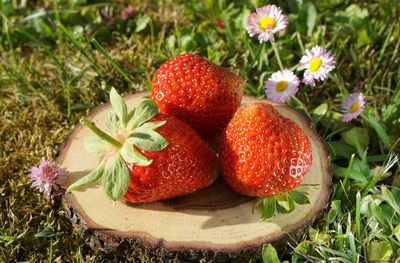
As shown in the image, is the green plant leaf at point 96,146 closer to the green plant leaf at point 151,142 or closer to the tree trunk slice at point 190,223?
the green plant leaf at point 151,142

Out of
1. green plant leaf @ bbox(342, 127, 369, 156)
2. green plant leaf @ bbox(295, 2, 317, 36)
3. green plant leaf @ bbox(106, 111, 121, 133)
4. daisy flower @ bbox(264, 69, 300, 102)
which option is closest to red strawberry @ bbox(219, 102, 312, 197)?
green plant leaf @ bbox(106, 111, 121, 133)

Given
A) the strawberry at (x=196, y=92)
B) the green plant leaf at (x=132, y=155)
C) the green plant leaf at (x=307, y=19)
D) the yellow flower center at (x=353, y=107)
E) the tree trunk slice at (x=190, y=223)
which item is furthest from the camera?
the green plant leaf at (x=307, y=19)

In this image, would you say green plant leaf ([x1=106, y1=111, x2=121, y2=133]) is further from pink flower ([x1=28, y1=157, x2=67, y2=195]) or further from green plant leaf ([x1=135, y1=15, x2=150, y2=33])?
green plant leaf ([x1=135, y1=15, x2=150, y2=33])

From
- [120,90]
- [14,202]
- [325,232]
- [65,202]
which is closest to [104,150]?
[65,202]

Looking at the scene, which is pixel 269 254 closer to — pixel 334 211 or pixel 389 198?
pixel 334 211

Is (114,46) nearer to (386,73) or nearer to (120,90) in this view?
(120,90)

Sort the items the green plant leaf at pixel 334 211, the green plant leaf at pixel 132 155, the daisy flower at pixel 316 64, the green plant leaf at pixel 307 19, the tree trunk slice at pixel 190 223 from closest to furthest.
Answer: the green plant leaf at pixel 132 155 < the tree trunk slice at pixel 190 223 < the green plant leaf at pixel 334 211 < the daisy flower at pixel 316 64 < the green plant leaf at pixel 307 19

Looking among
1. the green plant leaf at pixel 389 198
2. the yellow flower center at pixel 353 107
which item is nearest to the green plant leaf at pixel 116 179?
the green plant leaf at pixel 389 198
